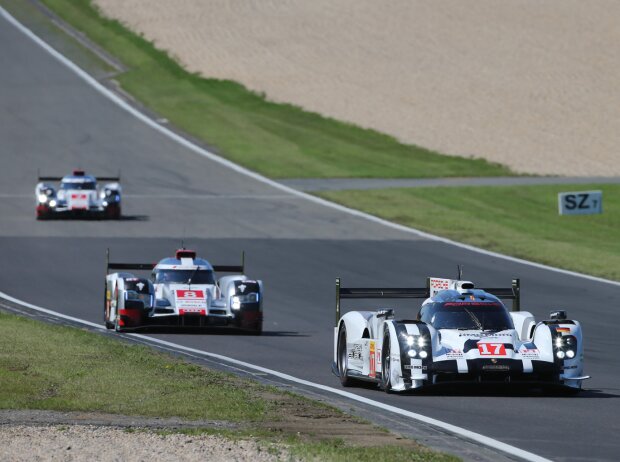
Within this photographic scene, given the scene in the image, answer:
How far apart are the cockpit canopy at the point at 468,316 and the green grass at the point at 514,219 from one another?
20.5 metres

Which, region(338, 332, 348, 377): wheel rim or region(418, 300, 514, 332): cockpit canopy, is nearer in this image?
region(418, 300, 514, 332): cockpit canopy

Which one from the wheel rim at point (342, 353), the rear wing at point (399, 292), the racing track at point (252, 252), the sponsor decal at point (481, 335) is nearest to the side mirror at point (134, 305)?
the racing track at point (252, 252)

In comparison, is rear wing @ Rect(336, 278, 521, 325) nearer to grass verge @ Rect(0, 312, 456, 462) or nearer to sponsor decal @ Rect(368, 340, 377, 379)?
sponsor decal @ Rect(368, 340, 377, 379)

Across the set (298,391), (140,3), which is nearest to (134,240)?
(298,391)

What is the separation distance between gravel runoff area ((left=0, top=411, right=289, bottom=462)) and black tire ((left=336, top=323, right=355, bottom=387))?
513cm

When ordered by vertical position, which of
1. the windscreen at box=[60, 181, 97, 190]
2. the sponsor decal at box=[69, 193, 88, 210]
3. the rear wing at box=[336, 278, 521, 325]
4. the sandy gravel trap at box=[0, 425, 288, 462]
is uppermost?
the windscreen at box=[60, 181, 97, 190]

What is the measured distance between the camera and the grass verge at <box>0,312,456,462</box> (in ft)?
43.2

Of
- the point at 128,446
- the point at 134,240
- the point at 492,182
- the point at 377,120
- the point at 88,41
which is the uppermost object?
the point at 88,41

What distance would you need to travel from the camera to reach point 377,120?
75.7m

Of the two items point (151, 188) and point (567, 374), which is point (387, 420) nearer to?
point (567, 374)

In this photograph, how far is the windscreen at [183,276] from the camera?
28438mm

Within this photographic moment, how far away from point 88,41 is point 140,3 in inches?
402

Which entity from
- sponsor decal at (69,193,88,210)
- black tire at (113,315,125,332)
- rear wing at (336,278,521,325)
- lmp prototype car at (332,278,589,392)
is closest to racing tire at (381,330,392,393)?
lmp prototype car at (332,278,589,392)

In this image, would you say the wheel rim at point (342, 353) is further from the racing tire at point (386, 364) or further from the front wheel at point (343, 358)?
the racing tire at point (386, 364)
